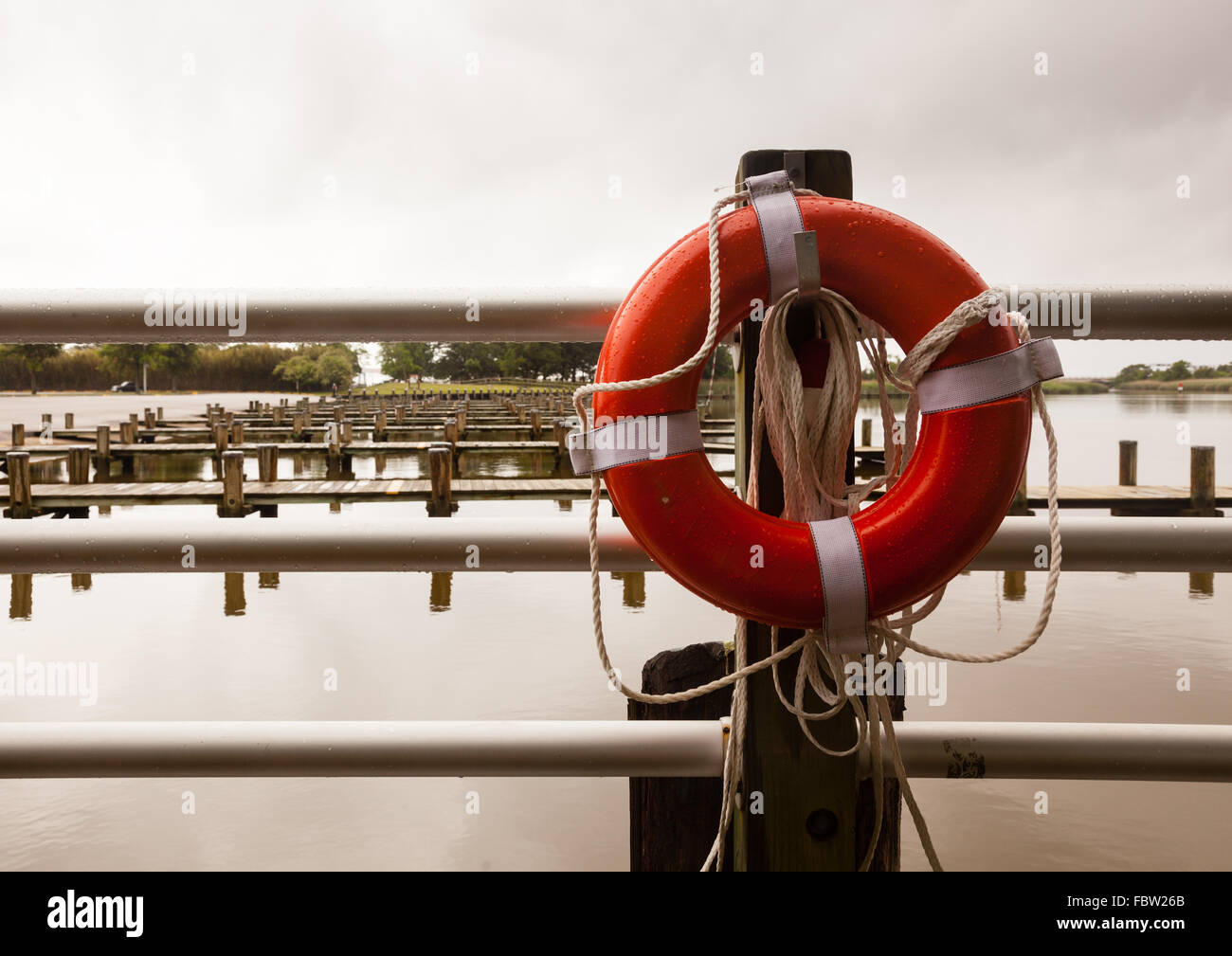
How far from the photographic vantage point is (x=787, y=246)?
3.10 ft

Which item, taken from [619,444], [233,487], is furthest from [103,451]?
[619,444]

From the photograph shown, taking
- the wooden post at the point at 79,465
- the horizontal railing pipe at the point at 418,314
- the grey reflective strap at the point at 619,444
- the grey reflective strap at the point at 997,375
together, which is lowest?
the wooden post at the point at 79,465

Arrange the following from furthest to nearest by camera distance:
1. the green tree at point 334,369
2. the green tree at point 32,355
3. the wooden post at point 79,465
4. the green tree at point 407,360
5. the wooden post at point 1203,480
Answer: the green tree at point 407,360 → the green tree at point 334,369 → the green tree at point 32,355 → the wooden post at point 79,465 → the wooden post at point 1203,480

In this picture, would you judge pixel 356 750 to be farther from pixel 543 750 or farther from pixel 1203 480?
pixel 1203 480

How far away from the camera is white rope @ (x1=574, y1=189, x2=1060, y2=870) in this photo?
0.93m

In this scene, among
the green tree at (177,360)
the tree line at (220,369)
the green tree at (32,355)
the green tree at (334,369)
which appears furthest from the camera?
the green tree at (334,369)

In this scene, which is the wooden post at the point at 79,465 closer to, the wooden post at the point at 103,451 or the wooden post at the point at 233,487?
the wooden post at the point at 233,487

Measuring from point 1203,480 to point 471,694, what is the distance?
6843 mm

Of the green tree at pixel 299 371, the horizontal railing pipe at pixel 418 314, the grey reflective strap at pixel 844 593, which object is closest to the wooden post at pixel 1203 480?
the horizontal railing pipe at pixel 418 314

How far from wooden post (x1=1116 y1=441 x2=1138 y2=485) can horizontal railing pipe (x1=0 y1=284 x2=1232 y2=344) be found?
9277mm

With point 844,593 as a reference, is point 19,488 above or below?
below

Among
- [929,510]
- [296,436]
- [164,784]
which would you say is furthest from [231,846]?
[296,436]

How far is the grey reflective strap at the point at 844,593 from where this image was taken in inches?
36.4

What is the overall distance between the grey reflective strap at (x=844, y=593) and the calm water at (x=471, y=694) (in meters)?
0.19
